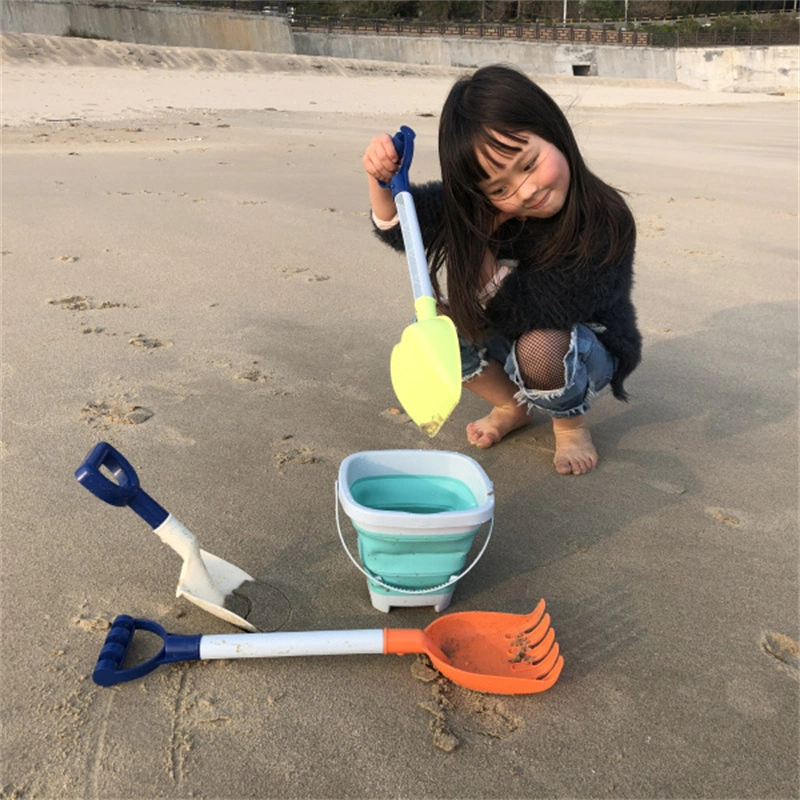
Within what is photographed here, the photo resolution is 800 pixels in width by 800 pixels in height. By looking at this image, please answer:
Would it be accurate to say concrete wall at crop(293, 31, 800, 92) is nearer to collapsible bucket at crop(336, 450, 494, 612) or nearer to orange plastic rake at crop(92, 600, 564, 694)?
collapsible bucket at crop(336, 450, 494, 612)

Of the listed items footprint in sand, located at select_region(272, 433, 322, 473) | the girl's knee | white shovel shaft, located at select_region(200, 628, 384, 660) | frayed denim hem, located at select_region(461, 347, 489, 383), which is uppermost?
the girl's knee

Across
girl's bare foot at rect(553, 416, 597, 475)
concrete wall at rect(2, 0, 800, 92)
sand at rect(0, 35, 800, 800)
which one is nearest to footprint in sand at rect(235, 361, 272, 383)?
sand at rect(0, 35, 800, 800)

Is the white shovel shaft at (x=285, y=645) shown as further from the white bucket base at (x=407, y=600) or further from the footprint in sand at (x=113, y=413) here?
the footprint in sand at (x=113, y=413)

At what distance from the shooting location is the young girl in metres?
1.66

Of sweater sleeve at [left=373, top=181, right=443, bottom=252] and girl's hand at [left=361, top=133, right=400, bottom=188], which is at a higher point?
Result: girl's hand at [left=361, top=133, right=400, bottom=188]

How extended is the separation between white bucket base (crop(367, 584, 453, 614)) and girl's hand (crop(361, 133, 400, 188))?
86 centimetres

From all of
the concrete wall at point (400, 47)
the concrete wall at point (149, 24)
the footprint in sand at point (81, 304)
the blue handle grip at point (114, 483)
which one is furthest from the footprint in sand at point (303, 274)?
the concrete wall at point (400, 47)

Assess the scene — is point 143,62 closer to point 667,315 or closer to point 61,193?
point 61,193

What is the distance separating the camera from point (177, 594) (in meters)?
1.37

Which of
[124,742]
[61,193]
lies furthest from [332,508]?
[61,193]

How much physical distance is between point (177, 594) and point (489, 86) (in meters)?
1.19

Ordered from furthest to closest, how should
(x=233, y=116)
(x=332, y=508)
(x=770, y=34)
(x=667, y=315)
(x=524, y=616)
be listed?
1. (x=770, y=34)
2. (x=233, y=116)
3. (x=667, y=315)
4. (x=332, y=508)
5. (x=524, y=616)

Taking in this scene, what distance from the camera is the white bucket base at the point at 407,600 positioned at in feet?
4.68

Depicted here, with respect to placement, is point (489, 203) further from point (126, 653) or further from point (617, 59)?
point (617, 59)
